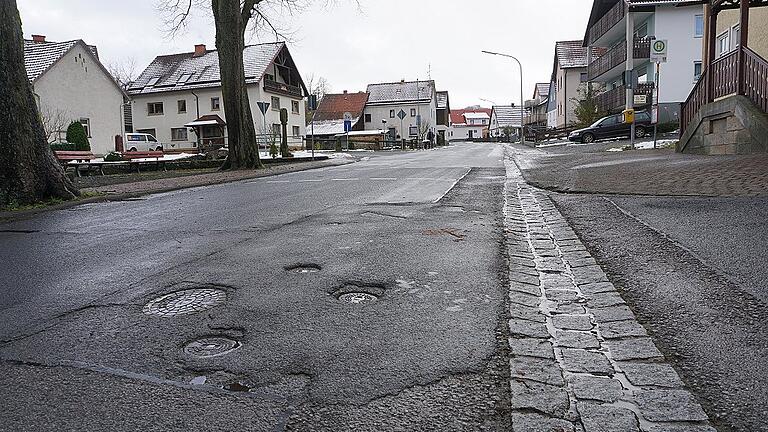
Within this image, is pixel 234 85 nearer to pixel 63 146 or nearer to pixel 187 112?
pixel 63 146

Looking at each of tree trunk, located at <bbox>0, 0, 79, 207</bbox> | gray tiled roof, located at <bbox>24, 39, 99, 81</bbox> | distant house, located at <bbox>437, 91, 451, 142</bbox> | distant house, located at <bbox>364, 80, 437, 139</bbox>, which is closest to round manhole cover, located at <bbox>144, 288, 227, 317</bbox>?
tree trunk, located at <bbox>0, 0, 79, 207</bbox>

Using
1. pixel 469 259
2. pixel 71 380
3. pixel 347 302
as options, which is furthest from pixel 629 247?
pixel 71 380

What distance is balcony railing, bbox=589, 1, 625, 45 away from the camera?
1716 inches

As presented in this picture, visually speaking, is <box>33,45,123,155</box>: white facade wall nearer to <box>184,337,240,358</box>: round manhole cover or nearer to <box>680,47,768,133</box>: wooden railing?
<box>680,47,768,133</box>: wooden railing

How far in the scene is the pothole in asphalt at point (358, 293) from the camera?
4.06 m

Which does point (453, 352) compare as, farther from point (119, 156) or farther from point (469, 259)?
point (119, 156)

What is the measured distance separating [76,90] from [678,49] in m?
40.0

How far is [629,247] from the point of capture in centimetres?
557

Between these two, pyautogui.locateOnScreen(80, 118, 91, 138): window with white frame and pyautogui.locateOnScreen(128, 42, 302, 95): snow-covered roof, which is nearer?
pyautogui.locateOnScreen(80, 118, 91, 138): window with white frame

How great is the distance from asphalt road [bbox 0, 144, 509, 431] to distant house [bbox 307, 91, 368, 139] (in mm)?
74946

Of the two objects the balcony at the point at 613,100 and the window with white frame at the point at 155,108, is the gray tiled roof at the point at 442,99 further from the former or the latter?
the balcony at the point at 613,100

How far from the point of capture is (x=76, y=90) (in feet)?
140

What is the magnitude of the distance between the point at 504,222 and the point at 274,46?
176 ft

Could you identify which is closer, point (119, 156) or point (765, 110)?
point (765, 110)
